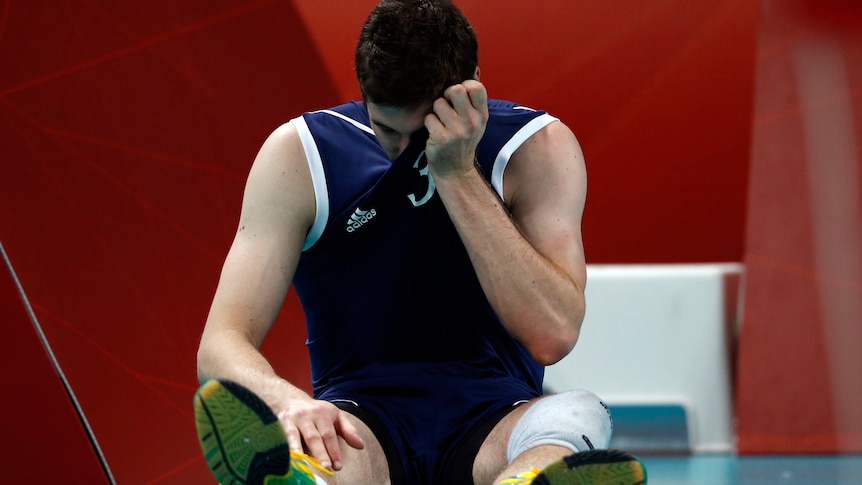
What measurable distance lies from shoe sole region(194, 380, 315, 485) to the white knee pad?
380mm

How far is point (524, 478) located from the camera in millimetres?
1258

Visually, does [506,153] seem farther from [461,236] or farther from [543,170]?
[461,236]

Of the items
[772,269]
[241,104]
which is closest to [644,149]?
[772,269]

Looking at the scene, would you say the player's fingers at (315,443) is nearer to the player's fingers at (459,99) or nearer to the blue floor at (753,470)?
the player's fingers at (459,99)

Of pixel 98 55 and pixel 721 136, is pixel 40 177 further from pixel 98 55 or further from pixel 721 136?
pixel 721 136

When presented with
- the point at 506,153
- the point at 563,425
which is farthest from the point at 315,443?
the point at 506,153

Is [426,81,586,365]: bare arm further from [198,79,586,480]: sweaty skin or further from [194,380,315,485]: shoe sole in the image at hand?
[194,380,315,485]: shoe sole

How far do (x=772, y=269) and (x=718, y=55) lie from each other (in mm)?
699

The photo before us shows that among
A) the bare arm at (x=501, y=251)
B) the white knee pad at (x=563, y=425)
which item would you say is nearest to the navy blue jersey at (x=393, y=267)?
the bare arm at (x=501, y=251)

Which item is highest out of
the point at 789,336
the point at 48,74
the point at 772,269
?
the point at 48,74

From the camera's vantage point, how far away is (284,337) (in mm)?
3090

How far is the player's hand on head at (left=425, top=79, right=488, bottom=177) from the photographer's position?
1588 millimetres

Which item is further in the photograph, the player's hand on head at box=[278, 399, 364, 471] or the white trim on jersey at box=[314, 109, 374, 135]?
the white trim on jersey at box=[314, 109, 374, 135]

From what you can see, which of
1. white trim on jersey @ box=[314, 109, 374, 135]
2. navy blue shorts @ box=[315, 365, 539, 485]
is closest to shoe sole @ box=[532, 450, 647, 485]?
navy blue shorts @ box=[315, 365, 539, 485]
